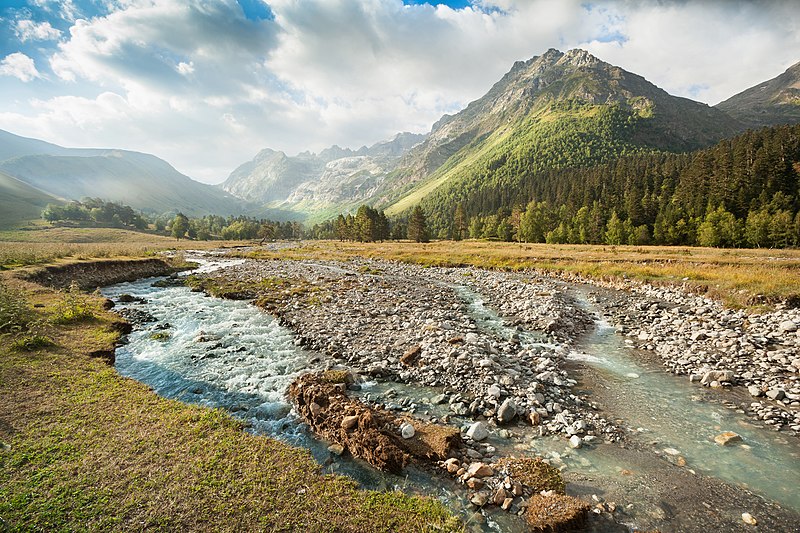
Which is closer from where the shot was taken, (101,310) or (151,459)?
(151,459)

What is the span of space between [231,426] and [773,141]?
441ft

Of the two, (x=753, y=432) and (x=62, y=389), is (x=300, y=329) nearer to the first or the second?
(x=62, y=389)

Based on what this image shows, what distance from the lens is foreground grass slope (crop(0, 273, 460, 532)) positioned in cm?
646

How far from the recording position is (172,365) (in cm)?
1516

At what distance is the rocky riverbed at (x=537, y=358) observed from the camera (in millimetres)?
8258

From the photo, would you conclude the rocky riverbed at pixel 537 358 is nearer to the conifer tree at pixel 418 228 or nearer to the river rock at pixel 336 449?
the river rock at pixel 336 449

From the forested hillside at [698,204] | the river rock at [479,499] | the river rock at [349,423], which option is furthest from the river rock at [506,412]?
the forested hillside at [698,204]

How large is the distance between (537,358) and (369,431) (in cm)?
990

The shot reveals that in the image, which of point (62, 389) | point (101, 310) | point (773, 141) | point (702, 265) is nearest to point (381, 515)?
point (62, 389)

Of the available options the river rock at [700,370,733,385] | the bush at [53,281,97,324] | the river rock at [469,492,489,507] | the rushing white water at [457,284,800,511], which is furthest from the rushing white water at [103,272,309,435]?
the river rock at [700,370,733,385]

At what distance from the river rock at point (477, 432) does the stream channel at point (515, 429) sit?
407 millimetres

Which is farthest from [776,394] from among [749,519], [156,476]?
[156,476]

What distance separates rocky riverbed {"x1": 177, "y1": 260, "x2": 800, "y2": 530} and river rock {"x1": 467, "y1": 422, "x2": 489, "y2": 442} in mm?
36

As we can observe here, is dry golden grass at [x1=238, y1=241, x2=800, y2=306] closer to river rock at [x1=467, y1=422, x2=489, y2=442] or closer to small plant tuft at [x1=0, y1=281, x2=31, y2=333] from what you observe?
river rock at [x1=467, y1=422, x2=489, y2=442]
